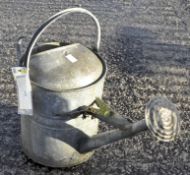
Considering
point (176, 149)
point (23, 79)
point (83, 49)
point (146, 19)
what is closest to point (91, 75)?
point (83, 49)

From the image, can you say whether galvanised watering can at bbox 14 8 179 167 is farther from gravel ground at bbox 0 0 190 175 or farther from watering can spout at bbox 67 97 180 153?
gravel ground at bbox 0 0 190 175

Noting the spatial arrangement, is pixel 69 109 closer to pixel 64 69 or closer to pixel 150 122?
pixel 64 69

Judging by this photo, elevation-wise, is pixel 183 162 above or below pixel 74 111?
below

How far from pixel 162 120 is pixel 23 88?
0.86 meters

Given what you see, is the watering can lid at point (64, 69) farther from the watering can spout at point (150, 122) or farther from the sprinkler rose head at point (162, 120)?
the sprinkler rose head at point (162, 120)

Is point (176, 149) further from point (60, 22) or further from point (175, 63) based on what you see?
point (60, 22)

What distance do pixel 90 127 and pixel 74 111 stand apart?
0.27m

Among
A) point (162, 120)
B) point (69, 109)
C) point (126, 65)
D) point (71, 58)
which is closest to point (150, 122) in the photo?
point (162, 120)

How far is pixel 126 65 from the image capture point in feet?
14.1

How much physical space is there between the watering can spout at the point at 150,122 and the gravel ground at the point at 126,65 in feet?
1.58

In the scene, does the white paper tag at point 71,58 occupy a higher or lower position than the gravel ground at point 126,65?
higher

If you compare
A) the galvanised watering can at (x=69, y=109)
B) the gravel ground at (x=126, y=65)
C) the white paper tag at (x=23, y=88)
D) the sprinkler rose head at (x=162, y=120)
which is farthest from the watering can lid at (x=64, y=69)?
the gravel ground at (x=126, y=65)

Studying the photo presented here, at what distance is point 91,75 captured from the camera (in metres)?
2.71

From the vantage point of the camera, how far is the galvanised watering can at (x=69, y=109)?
98.0 inches
